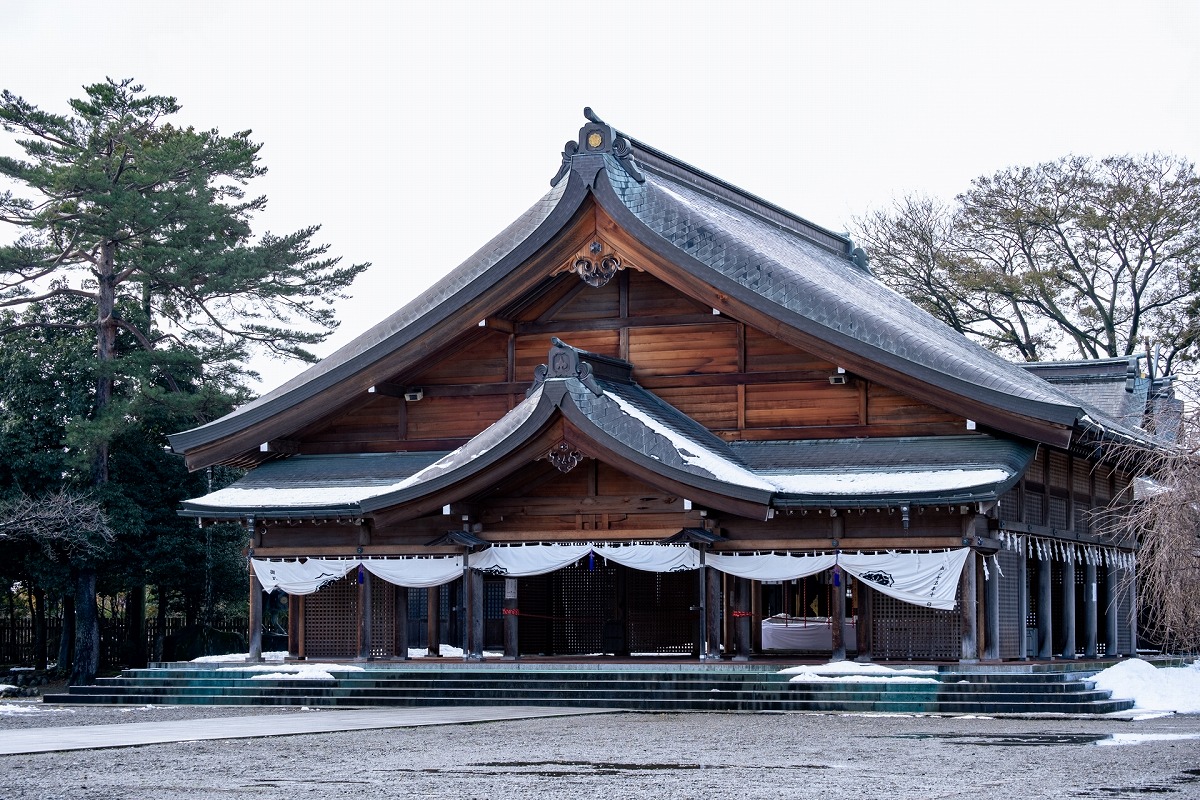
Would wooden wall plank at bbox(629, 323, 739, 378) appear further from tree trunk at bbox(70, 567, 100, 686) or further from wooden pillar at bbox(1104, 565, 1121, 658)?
tree trunk at bbox(70, 567, 100, 686)

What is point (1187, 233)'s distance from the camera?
46844mm

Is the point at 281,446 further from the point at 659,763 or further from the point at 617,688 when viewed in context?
the point at 659,763

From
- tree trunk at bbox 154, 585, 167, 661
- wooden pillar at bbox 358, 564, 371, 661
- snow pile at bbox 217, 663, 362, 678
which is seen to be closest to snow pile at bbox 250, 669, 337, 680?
snow pile at bbox 217, 663, 362, 678

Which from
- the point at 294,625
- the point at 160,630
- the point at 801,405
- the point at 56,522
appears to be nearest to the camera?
the point at 801,405

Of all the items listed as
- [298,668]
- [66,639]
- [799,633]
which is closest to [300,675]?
[298,668]

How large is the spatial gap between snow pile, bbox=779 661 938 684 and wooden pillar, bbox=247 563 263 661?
854 centimetres

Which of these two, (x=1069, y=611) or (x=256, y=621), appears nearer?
(x=256, y=621)

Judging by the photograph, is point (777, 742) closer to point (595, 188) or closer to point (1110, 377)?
point (595, 188)

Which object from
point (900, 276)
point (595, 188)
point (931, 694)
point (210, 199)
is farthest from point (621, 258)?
point (900, 276)

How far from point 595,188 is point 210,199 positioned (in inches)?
579

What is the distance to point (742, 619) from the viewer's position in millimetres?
23281

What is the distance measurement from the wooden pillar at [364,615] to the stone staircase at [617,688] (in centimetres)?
36

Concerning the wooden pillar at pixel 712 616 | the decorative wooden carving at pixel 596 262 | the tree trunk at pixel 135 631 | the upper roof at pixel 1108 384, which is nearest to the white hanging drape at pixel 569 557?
the wooden pillar at pixel 712 616

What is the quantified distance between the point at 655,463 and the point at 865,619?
4.03 metres
